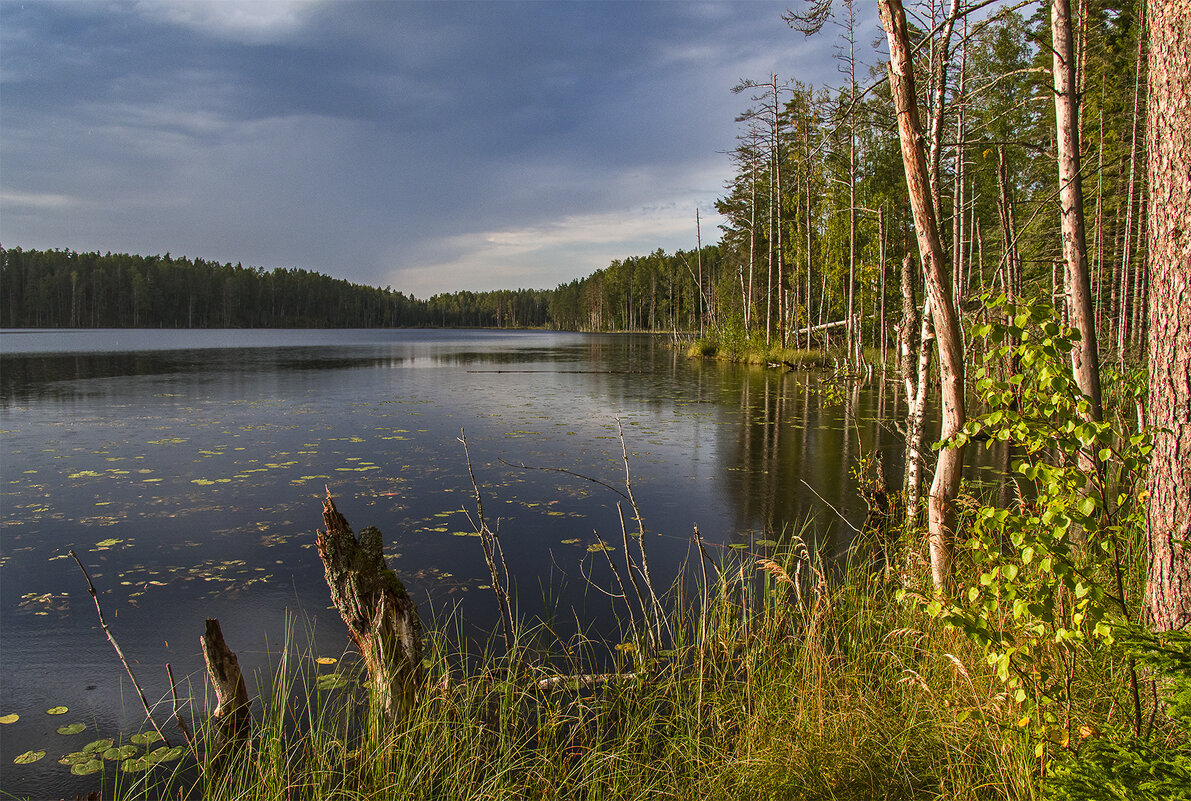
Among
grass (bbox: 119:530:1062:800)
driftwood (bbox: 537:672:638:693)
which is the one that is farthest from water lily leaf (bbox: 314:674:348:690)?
driftwood (bbox: 537:672:638:693)

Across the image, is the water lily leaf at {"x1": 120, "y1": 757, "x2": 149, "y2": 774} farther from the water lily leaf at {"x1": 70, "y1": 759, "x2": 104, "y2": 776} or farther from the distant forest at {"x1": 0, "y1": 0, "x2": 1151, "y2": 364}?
the distant forest at {"x1": 0, "y1": 0, "x2": 1151, "y2": 364}

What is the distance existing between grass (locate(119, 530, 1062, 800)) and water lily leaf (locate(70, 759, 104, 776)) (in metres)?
0.29

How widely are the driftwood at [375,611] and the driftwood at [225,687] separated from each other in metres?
0.58

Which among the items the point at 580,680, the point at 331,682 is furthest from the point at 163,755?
the point at 580,680

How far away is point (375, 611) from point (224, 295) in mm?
145334

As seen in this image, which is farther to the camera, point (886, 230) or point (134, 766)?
point (886, 230)

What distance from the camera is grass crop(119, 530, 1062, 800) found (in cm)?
305

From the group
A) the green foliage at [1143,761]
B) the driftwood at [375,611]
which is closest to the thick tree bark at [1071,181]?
the green foliage at [1143,761]

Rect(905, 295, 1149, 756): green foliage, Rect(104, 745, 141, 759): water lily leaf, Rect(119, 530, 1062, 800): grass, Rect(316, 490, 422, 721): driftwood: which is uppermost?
Rect(905, 295, 1149, 756): green foliage

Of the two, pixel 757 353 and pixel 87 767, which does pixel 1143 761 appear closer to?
pixel 87 767

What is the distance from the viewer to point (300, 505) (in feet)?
28.0

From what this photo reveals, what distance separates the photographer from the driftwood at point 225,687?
11.5ft

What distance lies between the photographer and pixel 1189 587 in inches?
108

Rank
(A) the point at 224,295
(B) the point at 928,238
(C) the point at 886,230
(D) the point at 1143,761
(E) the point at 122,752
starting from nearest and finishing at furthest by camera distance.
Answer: (D) the point at 1143,761 → (E) the point at 122,752 → (B) the point at 928,238 → (C) the point at 886,230 → (A) the point at 224,295
